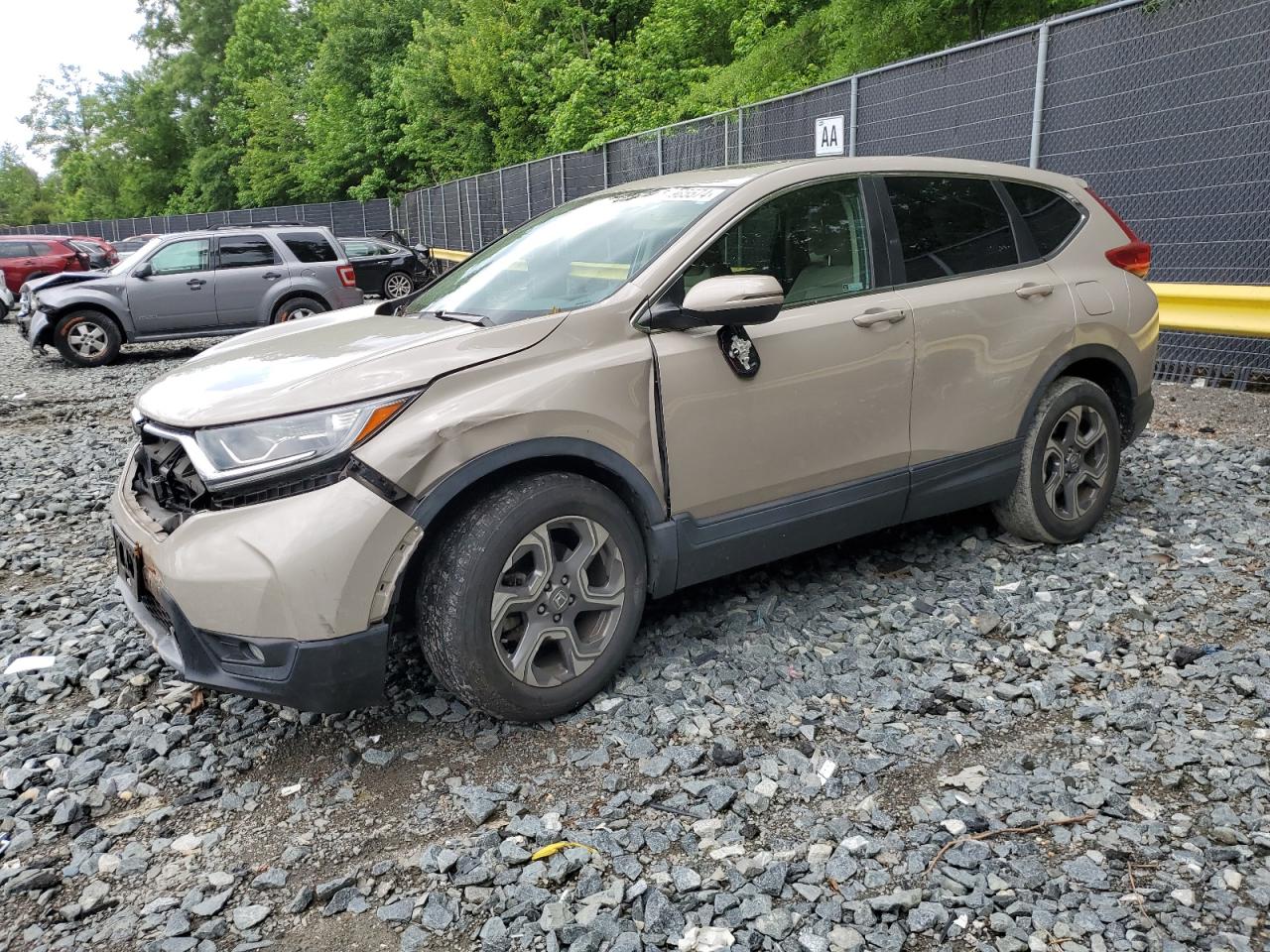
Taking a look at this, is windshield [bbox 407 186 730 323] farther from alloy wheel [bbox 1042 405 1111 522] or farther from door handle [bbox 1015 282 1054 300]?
alloy wheel [bbox 1042 405 1111 522]

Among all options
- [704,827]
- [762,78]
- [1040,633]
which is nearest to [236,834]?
[704,827]

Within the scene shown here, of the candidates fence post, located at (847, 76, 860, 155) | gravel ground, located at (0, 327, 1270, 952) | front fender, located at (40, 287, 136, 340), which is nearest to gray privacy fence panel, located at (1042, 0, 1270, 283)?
fence post, located at (847, 76, 860, 155)

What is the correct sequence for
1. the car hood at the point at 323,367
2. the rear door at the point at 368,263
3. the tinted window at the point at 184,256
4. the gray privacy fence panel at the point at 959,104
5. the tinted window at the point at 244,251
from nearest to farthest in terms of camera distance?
the car hood at the point at 323,367 → the gray privacy fence panel at the point at 959,104 → the tinted window at the point at 184,256 → the tinted window at the point at 244,251 → the rear door at the point at 368,263

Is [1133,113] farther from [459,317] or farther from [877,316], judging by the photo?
[459,317]

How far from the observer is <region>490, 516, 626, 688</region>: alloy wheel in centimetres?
318

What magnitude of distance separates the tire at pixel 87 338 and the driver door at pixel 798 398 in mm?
12224

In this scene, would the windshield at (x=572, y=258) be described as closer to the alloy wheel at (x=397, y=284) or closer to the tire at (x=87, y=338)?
the tire at (x=87, y=338)

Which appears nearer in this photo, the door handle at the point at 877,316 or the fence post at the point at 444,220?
the door handle at the point at 877,316

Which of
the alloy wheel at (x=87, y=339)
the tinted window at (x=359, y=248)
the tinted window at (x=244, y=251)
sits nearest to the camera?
the alloy wheel at (x=87, y=339)

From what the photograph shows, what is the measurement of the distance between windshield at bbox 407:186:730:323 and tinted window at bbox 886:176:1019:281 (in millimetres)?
870

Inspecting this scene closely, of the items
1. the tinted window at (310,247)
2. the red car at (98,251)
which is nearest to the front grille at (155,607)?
the tinted window at (310,247)

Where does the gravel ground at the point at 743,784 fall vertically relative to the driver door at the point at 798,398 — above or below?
below

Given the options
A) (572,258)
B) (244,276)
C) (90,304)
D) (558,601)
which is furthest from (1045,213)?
(90,304)

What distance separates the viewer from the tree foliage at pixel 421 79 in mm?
15750
